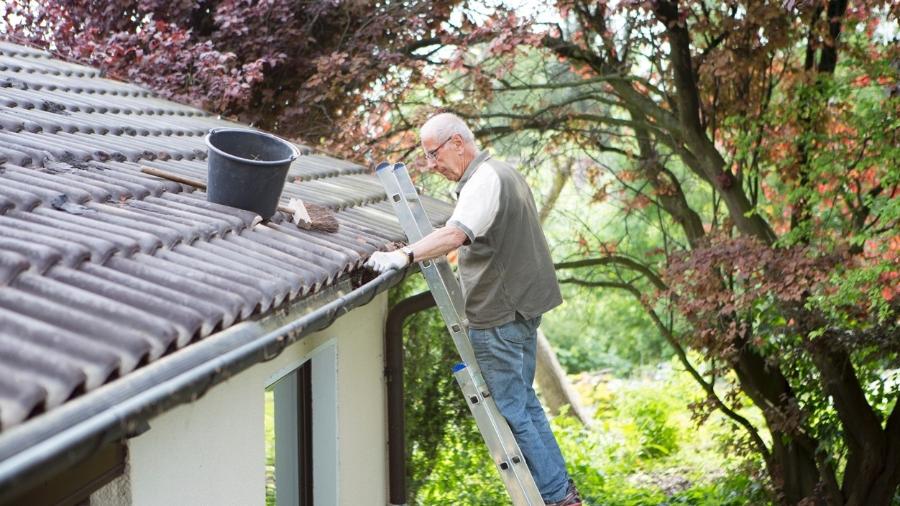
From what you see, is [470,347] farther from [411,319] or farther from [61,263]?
[411,319]

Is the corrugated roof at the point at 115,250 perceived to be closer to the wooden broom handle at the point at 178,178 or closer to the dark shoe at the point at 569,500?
the wooden broom handle at the point at 178,178

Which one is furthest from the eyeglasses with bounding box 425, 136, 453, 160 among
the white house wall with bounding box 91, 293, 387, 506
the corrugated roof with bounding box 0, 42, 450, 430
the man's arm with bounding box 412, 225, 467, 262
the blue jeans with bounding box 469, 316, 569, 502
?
the white house wall with bounding box 91, 293, 387, 506

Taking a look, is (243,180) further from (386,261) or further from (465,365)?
(465,365)

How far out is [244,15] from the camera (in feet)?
28.7

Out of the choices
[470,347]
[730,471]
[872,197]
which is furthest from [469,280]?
[730,471]

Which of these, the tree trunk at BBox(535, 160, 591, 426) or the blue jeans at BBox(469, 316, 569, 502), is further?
the tree trunk at BBox(535, 160, 591, 426)

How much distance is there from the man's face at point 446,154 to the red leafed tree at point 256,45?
170 inches

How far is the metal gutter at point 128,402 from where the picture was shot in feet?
4.70

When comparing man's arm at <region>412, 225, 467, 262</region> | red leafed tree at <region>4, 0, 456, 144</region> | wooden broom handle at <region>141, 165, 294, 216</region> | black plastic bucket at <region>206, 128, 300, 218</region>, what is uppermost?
red leafed tree at <region>4, 0, 456, 144</region>

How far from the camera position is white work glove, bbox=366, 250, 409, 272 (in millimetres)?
3498

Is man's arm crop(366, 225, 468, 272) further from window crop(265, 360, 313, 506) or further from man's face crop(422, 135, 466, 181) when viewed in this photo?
window crop(265, 360, 313, 506)

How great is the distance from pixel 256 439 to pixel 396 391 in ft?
8.45

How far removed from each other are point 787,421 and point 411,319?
3.35 meters

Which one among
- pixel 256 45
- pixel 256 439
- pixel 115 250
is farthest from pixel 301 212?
pixel 256 45
